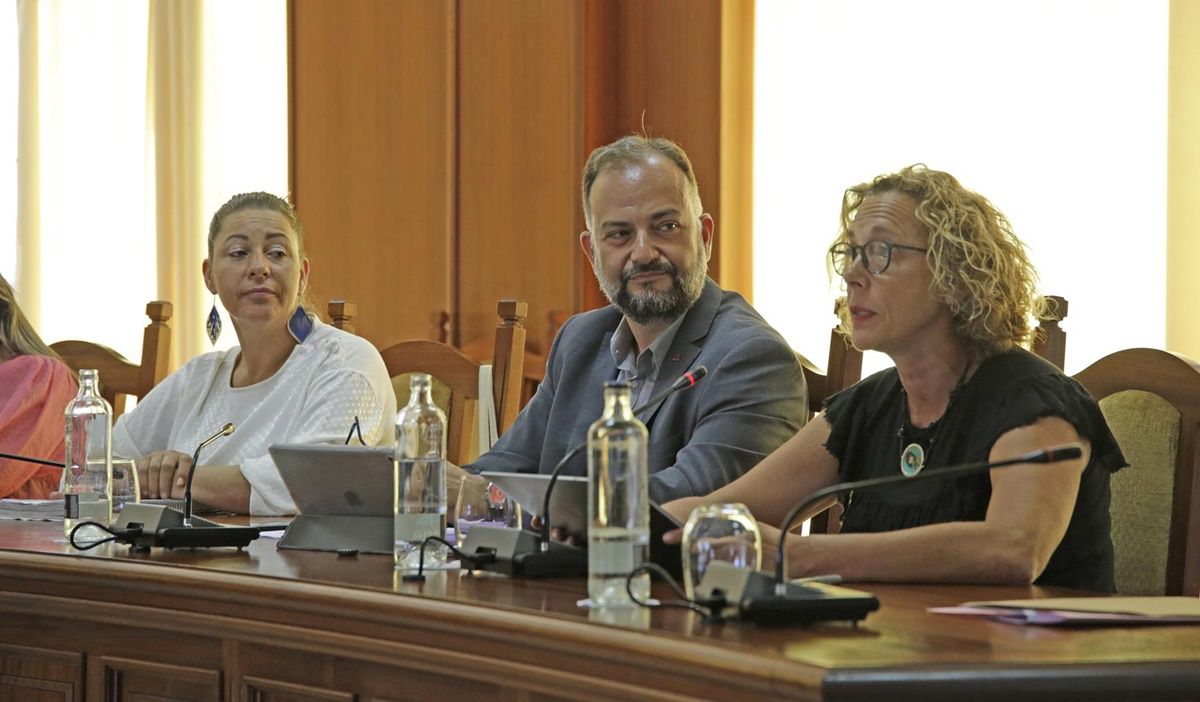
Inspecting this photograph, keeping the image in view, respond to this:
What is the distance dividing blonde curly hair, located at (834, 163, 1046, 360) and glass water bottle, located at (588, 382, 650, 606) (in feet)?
A: 2.37

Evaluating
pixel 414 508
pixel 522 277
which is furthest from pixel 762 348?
pixel 522 277

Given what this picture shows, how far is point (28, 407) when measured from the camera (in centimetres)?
312

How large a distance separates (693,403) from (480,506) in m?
0.56

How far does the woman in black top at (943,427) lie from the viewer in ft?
5.65

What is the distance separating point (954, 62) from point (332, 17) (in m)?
1.93

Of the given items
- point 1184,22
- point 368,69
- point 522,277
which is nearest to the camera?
point 1184,22

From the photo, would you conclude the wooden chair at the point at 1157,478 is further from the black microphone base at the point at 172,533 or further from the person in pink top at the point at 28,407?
the person in pink top at the point at 28,407

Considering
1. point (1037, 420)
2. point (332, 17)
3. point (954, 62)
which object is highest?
point (332, 17)

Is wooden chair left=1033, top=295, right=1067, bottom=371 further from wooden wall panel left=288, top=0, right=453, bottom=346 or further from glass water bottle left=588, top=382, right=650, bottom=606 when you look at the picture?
wooden wall panel left=288, top=0, right=453, bottom=346

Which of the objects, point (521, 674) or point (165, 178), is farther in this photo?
point (165, 178)

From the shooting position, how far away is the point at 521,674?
4.57ft

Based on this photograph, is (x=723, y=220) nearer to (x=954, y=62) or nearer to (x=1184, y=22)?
(x=954, y=62)

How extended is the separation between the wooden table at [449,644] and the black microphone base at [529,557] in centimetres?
3

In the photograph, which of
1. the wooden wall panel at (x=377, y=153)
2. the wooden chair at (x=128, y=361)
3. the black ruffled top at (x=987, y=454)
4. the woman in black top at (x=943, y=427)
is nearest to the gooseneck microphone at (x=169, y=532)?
the woman in black top at (x=943, y=427)
